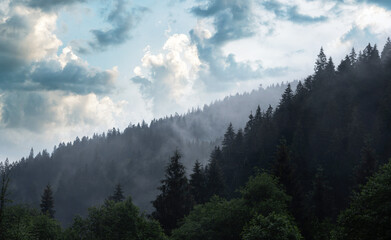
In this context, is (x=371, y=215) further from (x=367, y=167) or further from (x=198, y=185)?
(x=198, y=185)

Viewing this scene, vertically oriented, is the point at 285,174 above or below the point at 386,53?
below

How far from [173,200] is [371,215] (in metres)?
33.7

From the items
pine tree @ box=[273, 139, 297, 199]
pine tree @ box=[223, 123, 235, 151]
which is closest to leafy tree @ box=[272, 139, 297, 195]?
pine tree @ box=[273, 139, 297, 199]

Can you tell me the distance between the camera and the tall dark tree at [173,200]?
177ft

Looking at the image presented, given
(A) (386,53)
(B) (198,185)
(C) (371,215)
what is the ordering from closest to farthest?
(C) (371,215) < (B) (198,185) < (A) (386,53)

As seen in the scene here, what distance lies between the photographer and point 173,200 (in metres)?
54.8

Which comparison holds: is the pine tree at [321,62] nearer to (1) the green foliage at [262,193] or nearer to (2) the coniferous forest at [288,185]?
(2) the coniferous forest at [288,185]

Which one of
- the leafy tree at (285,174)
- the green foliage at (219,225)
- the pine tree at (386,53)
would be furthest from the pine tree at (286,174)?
the pine tree at (386,53)

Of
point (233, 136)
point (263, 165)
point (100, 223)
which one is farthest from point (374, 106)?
point (100, 223)

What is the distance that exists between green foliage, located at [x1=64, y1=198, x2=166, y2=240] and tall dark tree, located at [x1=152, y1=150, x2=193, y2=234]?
13931 millimetres

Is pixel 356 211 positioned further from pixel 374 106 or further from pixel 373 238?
pixel 374 106

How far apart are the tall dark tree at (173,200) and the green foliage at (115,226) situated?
13931mm

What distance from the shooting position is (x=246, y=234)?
104 feet

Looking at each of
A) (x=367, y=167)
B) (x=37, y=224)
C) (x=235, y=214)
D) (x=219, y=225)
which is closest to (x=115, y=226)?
(x=219, y=225)
